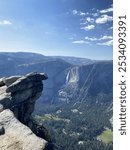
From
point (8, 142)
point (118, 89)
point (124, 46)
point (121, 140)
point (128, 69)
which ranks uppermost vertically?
point (124, 46)

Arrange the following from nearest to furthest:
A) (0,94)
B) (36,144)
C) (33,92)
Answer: (36,144)
(0,94)
(33,92)

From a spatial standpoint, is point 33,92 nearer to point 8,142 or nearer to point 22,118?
point 22,118

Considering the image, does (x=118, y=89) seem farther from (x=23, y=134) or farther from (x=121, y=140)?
(x=23, y=134)

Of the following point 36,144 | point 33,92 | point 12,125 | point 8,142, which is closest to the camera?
point 36,144

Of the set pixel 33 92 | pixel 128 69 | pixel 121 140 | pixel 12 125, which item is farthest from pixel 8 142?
pixel 33 92

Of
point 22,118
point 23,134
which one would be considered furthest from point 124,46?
point 22,118

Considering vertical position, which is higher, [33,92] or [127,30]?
[127,30]

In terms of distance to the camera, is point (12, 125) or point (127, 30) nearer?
point (127, 30)
